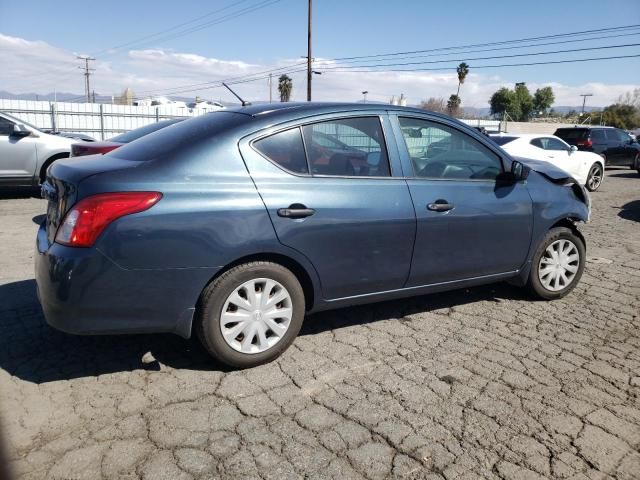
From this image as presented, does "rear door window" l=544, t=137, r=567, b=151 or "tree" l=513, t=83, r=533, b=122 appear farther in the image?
"tree" l=513, t=83, r=533, b=122

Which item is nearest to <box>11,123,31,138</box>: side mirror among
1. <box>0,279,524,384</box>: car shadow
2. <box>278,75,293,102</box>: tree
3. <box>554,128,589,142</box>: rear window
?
<box>0,279,524,384</box>: car shadow

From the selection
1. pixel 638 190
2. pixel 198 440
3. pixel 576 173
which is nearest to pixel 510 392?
pixel 198 440

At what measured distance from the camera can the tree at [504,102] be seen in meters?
80.7

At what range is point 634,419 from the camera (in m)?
2.81

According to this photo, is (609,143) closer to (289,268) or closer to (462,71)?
(289,268)

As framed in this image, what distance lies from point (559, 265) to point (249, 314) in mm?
3004

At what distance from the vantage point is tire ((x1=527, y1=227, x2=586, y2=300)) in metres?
4.48

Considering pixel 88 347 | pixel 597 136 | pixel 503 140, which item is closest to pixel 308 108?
pixel 88 347

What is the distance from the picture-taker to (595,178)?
1395 centimetres

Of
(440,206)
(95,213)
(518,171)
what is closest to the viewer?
(95,213)

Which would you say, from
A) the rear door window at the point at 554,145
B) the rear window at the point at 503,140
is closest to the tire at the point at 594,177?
the rear door window at the point at 554,145

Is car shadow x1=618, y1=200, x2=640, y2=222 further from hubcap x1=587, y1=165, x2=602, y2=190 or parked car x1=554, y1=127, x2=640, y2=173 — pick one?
parked car x1=554, y1=127, x2=640, y2=173

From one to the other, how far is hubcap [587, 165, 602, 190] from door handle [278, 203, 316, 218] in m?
12.9

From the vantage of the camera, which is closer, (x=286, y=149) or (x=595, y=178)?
(x=286, y=149)
